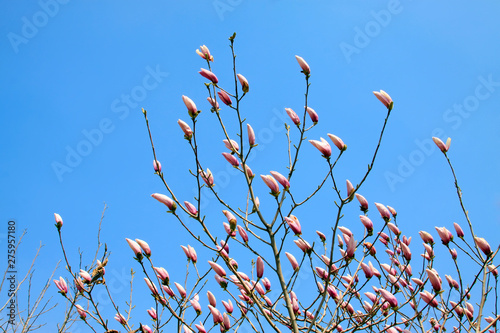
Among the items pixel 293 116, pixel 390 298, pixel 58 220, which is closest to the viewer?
pixel 390 298

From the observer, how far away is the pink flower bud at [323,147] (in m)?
2.39

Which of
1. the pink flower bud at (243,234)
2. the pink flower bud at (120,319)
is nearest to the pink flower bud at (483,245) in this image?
the pink flower bud at (243,234)

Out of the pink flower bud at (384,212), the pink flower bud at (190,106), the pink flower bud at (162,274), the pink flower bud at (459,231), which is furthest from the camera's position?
the pink flower bud at (459,231)

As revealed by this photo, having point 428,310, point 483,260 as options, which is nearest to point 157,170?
point 483,260

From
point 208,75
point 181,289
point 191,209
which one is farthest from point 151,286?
point 208,75

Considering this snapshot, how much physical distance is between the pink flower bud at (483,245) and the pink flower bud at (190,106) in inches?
93.3

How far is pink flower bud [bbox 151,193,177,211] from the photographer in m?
2.43

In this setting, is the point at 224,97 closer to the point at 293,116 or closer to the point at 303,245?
the point at 293,116

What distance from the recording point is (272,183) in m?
2.41

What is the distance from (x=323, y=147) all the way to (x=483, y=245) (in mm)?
1645

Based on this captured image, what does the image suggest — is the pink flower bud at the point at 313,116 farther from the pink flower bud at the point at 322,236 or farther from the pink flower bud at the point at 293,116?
the pink flower bud at the point at 322,236

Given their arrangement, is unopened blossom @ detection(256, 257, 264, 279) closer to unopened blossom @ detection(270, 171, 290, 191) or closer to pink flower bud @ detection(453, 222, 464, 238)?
unopened blossom @ detection(270, 171, 290, 191)

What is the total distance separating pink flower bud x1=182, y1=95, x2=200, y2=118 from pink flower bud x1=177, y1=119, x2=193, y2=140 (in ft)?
0.30

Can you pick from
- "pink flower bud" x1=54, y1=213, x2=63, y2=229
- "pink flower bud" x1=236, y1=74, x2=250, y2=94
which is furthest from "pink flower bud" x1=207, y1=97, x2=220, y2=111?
"pink flower bud" x1=54, y1=213, x2=63, y2=229
